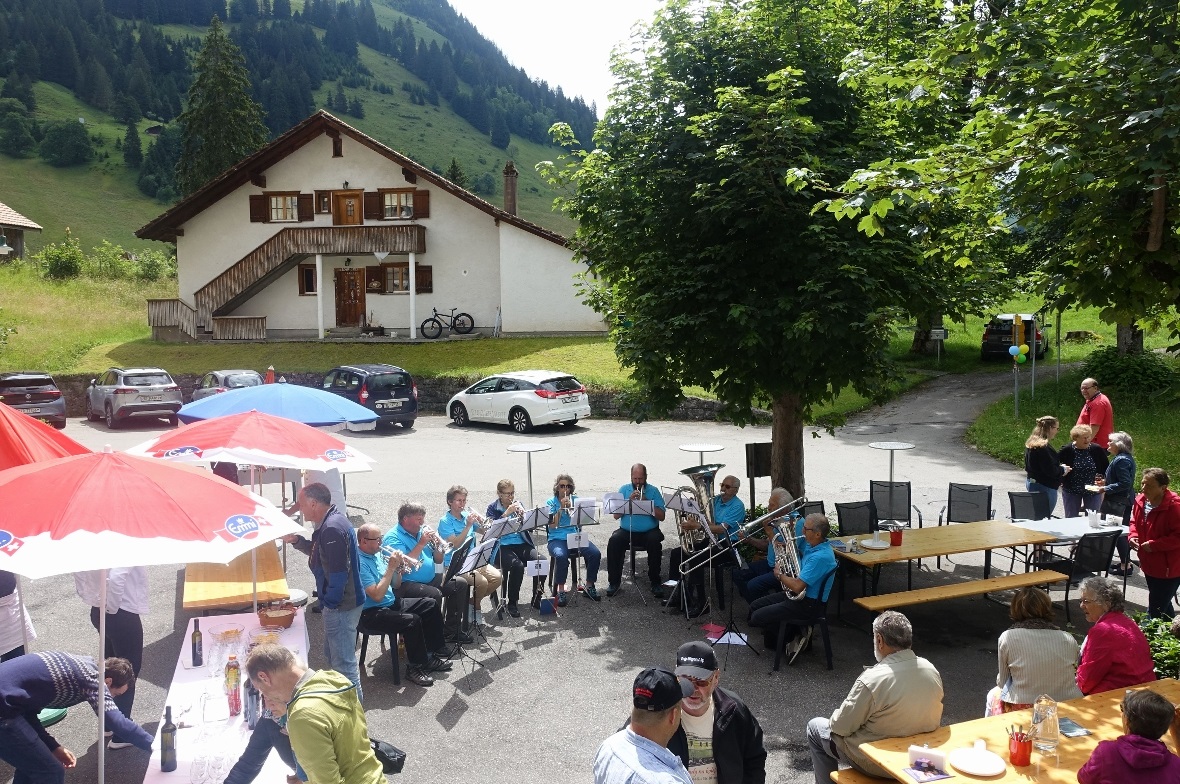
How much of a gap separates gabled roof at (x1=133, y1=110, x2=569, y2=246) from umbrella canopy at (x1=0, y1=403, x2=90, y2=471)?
87.8 feet

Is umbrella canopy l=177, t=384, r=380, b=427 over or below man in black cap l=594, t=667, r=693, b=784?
over

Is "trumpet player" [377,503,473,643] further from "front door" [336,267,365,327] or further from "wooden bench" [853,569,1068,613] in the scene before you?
"front door" [336,267,365,327]

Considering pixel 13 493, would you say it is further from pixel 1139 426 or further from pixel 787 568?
pixel 1139 426

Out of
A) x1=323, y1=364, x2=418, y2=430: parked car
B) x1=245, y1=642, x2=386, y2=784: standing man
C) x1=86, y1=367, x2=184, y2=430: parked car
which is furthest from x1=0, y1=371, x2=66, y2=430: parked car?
x1=245, y1=642, x2=386, y2=784: standing man

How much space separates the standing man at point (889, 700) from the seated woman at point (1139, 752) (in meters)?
0.92

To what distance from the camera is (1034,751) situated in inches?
193

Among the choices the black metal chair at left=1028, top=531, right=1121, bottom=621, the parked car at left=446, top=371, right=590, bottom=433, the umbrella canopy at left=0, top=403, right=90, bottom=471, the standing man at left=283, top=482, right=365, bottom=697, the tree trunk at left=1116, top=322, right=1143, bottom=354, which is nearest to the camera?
the standing man at left=283, top=482, right=365, bottom=697

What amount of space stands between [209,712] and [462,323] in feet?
100

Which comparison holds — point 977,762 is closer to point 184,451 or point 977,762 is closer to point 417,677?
point 417,677

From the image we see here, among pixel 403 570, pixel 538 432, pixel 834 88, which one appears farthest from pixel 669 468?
pixel 403 570

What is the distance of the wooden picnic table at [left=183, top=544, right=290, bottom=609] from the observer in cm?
829

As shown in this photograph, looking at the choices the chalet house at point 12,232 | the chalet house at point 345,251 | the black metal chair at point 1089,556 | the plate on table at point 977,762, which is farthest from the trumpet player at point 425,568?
the chalet house at point 12,232

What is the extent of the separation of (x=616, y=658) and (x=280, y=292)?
3275 centimetres

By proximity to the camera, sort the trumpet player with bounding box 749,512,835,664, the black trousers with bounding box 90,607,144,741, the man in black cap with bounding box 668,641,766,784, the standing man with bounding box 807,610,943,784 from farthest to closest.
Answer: the trumpet player with bounding box 749,512,835,664 → the black trousers with bounding box 90,607,144,741 → the standing man with bounding box 807,610,943,784 → the man in black cap with bounding box 668,641,766,784
